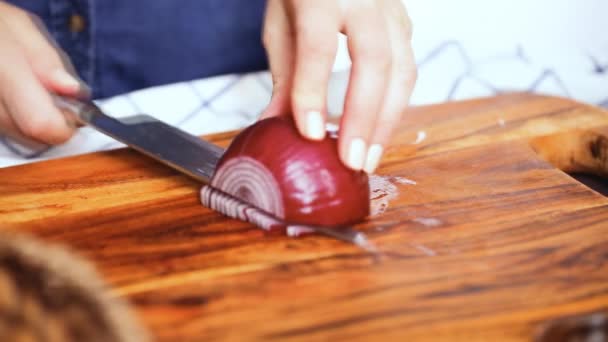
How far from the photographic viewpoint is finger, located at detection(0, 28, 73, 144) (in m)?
1.23

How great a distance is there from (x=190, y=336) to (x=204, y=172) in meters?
0.44

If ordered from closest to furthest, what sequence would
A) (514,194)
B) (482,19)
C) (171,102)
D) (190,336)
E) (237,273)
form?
(190,336), (237,273), (514,194), (171,102), (482,19)

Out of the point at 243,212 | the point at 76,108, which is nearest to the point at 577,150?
the point at 243,212

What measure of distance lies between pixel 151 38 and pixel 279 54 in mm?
582

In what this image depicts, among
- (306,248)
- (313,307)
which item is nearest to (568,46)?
(306,248)

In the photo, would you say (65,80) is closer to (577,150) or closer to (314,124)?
(314,124)

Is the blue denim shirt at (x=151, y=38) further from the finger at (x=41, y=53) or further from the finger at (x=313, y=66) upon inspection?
the finger at (x=313, y=66)

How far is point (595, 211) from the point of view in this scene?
1.09 meters

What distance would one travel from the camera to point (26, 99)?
48.6 inches

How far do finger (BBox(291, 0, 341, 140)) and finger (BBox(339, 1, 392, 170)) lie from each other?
0.04 meters

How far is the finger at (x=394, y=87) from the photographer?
3.54ft

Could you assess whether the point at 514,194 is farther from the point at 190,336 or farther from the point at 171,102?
the point at 171,102

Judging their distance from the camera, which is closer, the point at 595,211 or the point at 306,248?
the point at 306,248

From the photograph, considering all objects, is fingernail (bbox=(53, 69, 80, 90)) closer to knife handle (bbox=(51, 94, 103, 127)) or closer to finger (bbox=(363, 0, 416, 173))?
knife handle (bbox=(51, 94, 103, 127))
